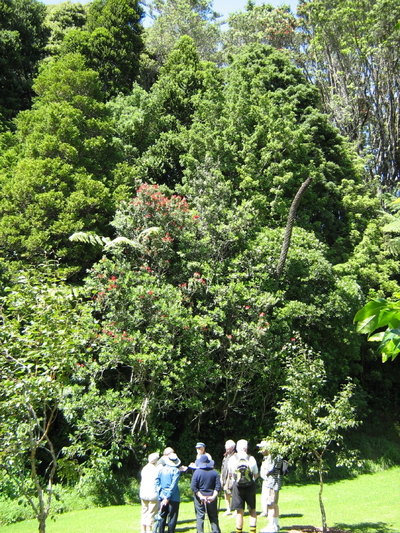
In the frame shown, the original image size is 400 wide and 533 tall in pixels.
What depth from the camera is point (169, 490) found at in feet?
26.5

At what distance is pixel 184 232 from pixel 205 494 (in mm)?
9588

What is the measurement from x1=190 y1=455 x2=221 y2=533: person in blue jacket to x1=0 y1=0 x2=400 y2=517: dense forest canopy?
187 cm

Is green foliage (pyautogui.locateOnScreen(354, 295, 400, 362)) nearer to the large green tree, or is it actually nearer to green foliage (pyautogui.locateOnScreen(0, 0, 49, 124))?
the large green tree

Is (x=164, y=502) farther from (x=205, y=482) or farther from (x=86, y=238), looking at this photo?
(x=86, y=238)

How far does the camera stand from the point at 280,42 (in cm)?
3378

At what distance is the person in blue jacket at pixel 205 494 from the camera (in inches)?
319

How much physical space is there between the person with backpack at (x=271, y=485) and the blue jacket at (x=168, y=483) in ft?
5.78

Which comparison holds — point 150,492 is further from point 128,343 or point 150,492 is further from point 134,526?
point 128,343

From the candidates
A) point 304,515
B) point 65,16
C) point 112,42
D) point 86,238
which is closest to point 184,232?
point 86,238

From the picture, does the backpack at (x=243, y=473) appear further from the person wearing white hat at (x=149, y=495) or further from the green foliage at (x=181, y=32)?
the green foliage at (x=181, y=32)

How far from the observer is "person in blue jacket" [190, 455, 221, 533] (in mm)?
8102

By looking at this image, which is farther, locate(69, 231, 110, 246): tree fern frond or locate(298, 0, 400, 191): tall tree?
locate(298, 0, 400, 191): tall tree

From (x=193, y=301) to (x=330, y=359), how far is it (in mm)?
5456

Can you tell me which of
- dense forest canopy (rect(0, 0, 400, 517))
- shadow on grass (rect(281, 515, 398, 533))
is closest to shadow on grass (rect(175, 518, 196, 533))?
shadow on grass (rect(281, 515, 398, 533))
